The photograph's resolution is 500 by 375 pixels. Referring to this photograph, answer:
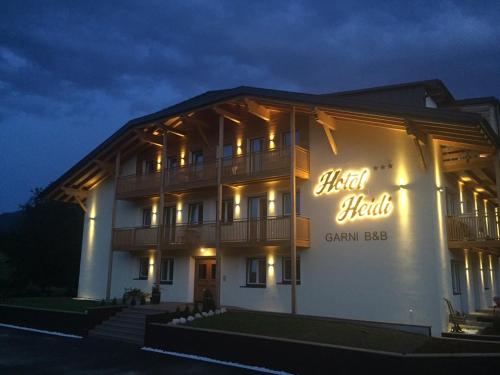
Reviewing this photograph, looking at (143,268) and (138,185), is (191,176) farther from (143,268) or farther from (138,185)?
(143,268)

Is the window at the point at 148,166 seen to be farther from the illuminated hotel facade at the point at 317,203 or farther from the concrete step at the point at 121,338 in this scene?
the concrete step at the point at 121,338

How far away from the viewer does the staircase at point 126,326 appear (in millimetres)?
16641

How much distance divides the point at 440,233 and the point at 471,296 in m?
5.76

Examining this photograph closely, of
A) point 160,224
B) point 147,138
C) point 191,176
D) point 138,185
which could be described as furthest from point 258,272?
point 147,138

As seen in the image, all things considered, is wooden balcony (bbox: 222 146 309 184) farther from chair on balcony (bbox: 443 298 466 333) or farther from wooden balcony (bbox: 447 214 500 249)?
chair on balcony (bbox: 443 298 466 333)

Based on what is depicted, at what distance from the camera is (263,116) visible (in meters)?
20.3

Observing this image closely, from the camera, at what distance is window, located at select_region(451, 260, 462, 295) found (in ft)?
58.7

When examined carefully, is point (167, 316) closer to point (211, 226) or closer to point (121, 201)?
point (211, 226)

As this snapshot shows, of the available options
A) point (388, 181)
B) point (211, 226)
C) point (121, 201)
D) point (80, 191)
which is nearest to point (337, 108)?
point (388, 181)

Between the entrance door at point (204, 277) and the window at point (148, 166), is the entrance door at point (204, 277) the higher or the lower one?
the lower one

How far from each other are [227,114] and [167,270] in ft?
28.9

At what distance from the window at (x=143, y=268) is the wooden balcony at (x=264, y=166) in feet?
25.1

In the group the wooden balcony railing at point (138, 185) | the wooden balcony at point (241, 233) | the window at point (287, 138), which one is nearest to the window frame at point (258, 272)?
the wooden balcony at point (241, 233)

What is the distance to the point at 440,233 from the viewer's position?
1625 centimetres
